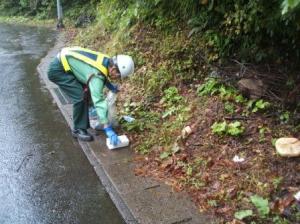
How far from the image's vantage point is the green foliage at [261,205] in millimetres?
4039

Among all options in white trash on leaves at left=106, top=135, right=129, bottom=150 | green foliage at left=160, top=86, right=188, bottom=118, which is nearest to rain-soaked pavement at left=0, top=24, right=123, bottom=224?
white trash on leaves at left=106, top=135, right=129, bottom=150

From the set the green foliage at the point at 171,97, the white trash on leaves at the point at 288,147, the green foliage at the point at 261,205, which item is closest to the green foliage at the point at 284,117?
the white trash on leaves at the point at 288,147

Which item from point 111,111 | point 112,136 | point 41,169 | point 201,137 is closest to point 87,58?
point 111,111

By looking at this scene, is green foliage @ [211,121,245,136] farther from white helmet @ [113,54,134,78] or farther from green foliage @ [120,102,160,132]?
white helmet @ [113,54,134,78]

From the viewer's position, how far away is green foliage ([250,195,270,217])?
13.3 ft

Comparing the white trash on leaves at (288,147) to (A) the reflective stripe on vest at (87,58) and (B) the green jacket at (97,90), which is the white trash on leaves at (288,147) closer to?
(B) the green jacket at (97,90)

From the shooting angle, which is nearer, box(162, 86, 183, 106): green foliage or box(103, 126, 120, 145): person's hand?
box(103, 126, 120, 145): person's hand

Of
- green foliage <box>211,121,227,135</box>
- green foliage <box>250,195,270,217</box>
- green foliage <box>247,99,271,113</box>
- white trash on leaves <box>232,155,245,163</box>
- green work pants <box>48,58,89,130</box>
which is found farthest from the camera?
green work pants <box>48,58,89,130</box>

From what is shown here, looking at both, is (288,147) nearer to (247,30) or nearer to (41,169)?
(247,30)

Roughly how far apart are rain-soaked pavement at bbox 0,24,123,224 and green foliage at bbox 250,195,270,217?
1328 millimetres

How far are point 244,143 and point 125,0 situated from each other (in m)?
6.42

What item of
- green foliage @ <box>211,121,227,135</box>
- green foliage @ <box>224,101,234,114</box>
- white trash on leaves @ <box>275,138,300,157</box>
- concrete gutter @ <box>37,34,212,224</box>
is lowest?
concrete gutter @ <box>37,34,212,224</box>

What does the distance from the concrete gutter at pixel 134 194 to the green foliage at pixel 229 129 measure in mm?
944

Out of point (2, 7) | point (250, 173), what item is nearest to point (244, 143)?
point (250, 173)
